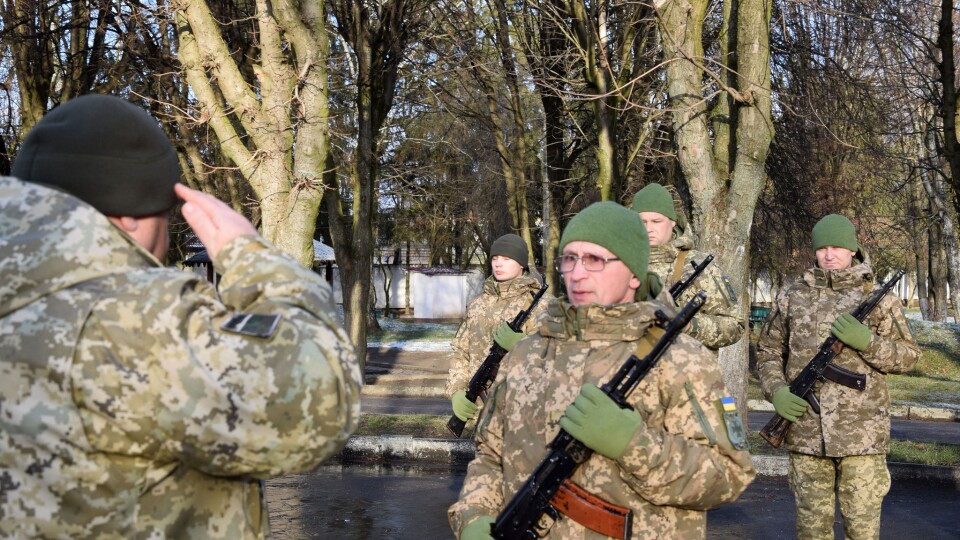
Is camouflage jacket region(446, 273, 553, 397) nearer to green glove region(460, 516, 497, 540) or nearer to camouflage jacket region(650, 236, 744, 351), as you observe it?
camouflage jacket region(650, 236, 744, 351)

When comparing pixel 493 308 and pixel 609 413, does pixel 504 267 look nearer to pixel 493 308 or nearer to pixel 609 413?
pixel 493 308

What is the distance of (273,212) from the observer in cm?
1082

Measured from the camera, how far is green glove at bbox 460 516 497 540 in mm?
3395

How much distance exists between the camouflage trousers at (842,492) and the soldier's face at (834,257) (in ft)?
3.88

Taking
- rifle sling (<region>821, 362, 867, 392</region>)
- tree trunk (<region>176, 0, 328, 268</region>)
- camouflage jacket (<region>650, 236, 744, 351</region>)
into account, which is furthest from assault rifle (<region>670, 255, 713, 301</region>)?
tree trunk (<region>176, 0, 328, 268</region>)

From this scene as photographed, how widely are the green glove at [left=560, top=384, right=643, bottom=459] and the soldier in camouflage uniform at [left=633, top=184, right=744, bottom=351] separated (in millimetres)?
3562

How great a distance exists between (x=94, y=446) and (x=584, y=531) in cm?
185

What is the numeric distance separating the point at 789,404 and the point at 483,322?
267 centimetres

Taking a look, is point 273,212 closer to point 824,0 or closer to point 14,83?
point 824,0

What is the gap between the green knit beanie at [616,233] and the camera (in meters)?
3.61

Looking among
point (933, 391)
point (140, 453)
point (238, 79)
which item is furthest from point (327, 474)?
point (933, 391)

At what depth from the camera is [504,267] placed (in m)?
8.40

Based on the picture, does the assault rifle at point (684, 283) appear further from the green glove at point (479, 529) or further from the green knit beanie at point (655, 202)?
the green glove at point (479, 529)

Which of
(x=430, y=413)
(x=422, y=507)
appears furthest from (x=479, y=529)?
(x=430, y=413)
